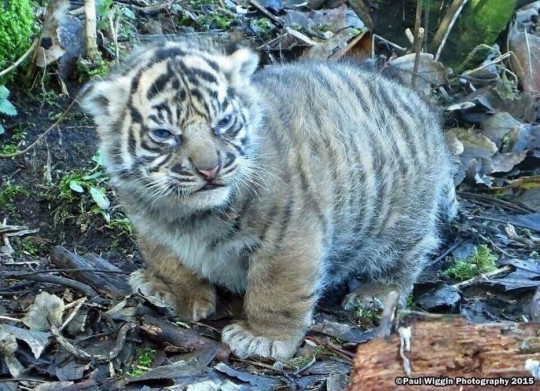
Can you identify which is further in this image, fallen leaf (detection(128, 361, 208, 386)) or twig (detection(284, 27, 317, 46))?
twig (detection(284, 27, 317, 46))

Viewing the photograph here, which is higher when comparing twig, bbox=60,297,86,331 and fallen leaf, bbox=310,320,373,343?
twig, bbox=60,297,86,331

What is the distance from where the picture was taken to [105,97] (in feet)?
15.6

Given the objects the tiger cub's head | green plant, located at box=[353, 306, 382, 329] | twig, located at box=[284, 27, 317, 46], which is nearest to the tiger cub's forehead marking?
the tiger cub's head

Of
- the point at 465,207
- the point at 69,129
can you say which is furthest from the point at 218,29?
the point at 465,207

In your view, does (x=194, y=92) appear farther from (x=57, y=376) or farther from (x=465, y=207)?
(x=465, y=207)

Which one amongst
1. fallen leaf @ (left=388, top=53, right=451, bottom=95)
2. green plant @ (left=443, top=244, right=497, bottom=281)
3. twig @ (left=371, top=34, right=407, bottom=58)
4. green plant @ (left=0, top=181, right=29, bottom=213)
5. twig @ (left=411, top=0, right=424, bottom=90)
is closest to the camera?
green plant @ (left=443, top=244, right=497, bottom=281)

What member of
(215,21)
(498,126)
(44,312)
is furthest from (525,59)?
(44,312)

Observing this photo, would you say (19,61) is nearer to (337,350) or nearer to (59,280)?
(59,280)

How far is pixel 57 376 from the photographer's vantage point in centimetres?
428

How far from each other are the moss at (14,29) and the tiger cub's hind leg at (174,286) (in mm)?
2065

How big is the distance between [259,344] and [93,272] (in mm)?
1083

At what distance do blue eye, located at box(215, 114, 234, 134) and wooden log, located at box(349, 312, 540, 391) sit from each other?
180 centimetres

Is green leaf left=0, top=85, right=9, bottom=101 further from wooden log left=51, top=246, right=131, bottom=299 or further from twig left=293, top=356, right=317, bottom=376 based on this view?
twig left=293, top=356, right=317, bottom=376

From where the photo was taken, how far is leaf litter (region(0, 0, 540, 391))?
4.43 meters
